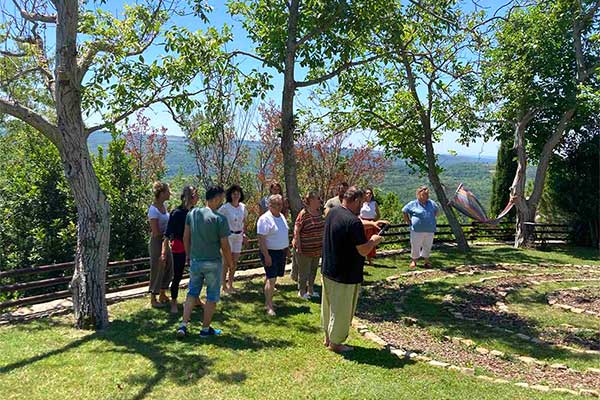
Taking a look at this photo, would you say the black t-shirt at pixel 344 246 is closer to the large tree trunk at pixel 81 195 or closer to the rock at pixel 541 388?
the rock at pixel 541 388

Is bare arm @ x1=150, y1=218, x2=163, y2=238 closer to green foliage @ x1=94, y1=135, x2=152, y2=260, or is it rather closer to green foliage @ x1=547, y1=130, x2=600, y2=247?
green foliage @ x1=94, y1=135, x2=152, y2=260

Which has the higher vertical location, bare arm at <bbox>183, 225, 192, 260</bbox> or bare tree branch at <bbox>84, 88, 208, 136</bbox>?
bare tree branch at <bbox>84, 88, 208, 136</bbox>

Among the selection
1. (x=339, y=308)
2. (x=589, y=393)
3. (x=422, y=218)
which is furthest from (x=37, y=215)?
(x=589, y=393)

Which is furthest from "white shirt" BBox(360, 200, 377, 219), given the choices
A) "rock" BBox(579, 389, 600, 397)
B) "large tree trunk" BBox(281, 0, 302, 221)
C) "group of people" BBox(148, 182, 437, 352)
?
"rock" BBox(579, 389, 600, 397)

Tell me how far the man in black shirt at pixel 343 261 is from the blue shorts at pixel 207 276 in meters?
1.19

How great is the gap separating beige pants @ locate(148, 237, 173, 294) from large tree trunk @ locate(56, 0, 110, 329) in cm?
78

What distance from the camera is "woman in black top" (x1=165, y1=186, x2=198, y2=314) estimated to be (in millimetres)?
6480

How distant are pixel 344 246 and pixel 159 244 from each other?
2940 millimetres

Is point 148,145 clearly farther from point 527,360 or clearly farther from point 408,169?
point 527,360

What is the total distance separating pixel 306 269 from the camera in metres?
7.49

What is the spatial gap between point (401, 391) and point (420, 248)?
6500 mm

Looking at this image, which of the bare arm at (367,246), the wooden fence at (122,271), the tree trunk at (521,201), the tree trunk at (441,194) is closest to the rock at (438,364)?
the bare arm at (367,246)

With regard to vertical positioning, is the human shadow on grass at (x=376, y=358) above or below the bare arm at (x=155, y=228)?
below

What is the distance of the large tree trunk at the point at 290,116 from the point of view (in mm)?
8023
